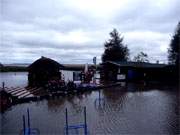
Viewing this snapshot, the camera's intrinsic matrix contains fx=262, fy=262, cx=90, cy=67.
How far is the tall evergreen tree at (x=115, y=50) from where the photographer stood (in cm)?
5368

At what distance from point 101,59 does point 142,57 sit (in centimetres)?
899

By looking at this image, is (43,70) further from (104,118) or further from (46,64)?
(104,118)

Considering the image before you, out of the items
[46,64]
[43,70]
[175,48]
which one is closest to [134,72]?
[175,48]

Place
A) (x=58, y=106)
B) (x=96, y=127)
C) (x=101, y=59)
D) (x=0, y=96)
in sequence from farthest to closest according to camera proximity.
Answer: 1. (x=101, y=59)
2. (x=58, y=106)
3. (x=0, y=96)
4. (x=96, y=127)

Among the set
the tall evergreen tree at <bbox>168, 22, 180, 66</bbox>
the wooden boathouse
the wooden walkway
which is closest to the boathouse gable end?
the wooden walkway

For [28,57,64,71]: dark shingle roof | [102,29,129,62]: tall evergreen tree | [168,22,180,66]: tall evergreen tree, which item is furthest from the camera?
[102,29,129,62]: tall evergreen tree

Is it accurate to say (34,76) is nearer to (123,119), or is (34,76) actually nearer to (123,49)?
(123,119)

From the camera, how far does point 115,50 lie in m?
54.7

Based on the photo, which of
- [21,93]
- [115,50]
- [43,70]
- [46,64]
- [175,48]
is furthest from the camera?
[115,50]

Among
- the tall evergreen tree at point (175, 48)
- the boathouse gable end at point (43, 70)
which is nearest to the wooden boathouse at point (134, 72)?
the tall evergreen tree at point (175, 48)

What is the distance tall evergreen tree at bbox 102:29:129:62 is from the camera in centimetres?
5368

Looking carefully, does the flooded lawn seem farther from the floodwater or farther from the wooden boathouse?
the wooden boathouse

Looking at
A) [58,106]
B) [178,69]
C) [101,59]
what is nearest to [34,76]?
[58,106]

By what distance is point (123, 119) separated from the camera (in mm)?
11219
